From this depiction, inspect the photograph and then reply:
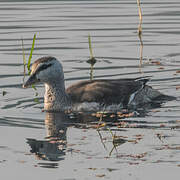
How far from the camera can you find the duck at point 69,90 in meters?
15.2

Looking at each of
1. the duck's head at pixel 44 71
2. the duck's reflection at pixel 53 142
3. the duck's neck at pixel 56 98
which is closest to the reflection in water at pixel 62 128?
the duck's reflection at pixel 53 142

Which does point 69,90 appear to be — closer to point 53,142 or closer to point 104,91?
point 104,91

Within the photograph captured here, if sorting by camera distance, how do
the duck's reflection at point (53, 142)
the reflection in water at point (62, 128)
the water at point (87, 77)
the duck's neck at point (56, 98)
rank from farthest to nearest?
the duck's neck at point (56, 98)
the reflection in water at point (62, 128)
the duck's reflection at point (53, 142)
the water at point (87, 77)

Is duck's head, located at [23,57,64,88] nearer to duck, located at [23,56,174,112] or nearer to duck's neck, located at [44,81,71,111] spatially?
duck, located at [23,56,174,112]

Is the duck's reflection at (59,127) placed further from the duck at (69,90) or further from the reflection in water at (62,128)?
the duck at (69,90)

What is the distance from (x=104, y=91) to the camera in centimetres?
1538

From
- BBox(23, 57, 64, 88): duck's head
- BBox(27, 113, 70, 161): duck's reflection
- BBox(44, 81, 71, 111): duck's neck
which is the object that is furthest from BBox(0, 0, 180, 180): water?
BBox(23, 57, 64, 88): duck's head

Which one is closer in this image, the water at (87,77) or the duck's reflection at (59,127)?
the water at (87,77)

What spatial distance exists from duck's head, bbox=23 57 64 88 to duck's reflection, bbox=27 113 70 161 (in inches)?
41.7

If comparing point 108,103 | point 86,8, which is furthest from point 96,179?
point 86,8

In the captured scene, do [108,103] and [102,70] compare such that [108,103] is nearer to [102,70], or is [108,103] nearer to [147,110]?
[147,110]

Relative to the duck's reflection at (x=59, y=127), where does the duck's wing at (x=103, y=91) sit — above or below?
above

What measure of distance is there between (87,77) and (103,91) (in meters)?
2.62

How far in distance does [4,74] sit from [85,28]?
258 inches
